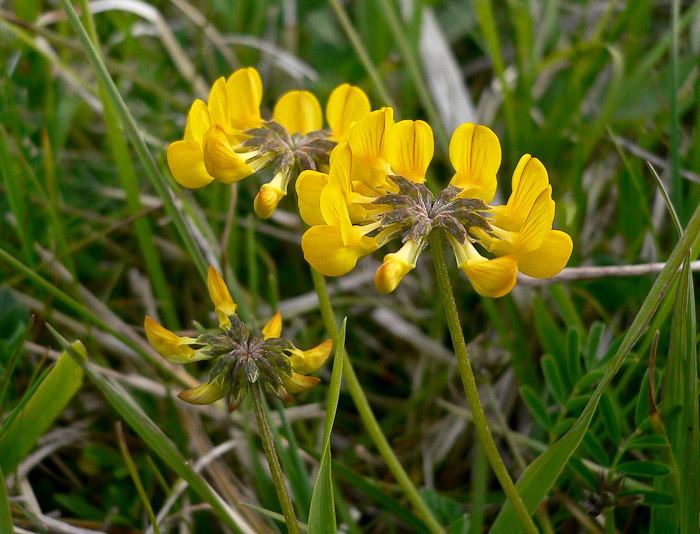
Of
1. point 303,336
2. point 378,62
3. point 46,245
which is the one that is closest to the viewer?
point 303,336

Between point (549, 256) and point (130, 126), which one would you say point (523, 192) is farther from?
point (130, 126)

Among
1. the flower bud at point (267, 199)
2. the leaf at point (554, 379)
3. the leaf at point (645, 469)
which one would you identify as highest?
the flower bud at point (267, 199)

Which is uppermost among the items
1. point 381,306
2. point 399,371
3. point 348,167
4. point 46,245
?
point 348,167

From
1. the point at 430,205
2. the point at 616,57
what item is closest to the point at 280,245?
the point at 616,57

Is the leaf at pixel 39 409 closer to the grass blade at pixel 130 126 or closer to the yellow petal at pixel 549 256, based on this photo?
the grass blade at pixel 130 126

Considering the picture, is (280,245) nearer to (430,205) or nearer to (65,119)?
(65,119)

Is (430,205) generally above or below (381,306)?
above

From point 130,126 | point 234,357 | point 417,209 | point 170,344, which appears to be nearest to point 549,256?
point 417,209

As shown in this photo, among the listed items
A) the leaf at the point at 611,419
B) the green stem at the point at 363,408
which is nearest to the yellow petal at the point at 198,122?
the green stem at the point at 363,408
